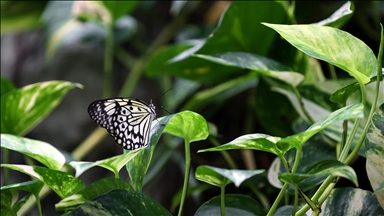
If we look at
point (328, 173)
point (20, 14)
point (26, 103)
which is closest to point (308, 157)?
point (328, 173)

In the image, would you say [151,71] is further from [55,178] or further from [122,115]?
[55,178]

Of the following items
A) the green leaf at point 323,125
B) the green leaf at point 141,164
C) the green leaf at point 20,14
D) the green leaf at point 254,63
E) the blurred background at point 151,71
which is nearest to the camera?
the green leaf at point 323,125

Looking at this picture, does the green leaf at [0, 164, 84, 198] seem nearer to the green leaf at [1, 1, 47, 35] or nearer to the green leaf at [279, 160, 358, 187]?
the green leaf at [279, 160, 358, 187]

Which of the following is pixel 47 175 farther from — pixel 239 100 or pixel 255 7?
pixel 239 100

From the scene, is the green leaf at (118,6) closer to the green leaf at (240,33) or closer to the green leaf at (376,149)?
the green leaf at (240,33)

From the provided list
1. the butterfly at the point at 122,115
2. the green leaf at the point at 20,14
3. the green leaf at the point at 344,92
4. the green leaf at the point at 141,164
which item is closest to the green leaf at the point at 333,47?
the green leaf at the point at 344,92

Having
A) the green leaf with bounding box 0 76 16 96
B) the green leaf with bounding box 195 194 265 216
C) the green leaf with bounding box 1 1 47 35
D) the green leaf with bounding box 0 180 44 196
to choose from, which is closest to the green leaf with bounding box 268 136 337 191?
the green leaf with bounding box 195 194 265 216
